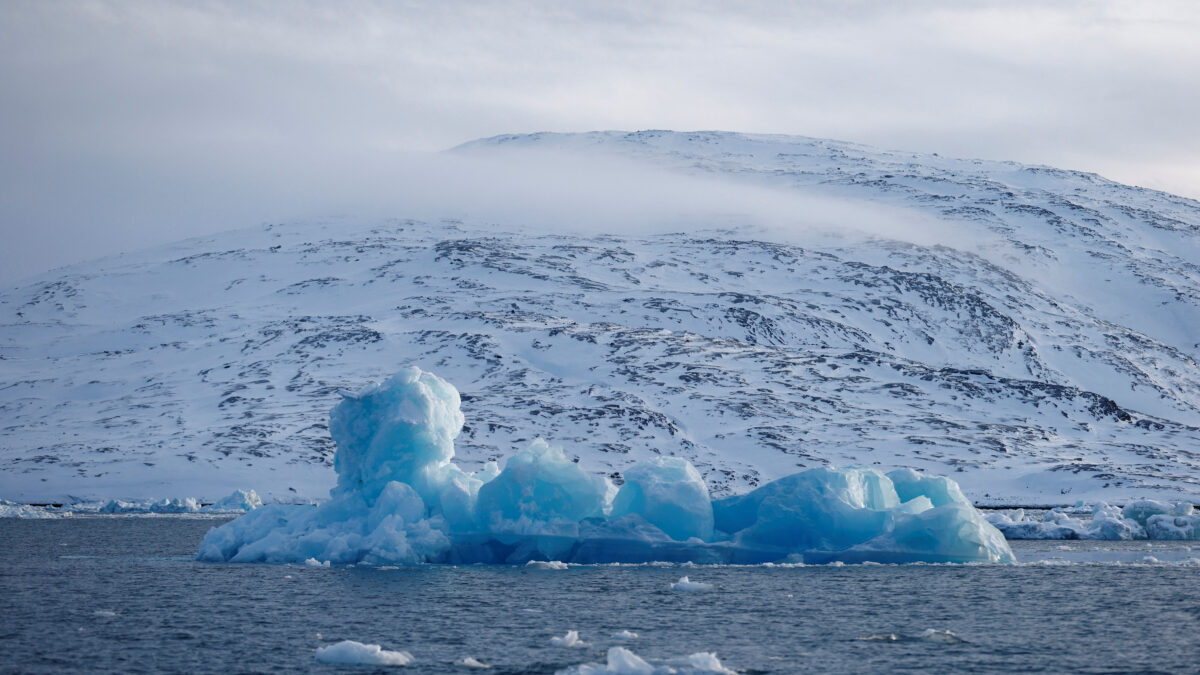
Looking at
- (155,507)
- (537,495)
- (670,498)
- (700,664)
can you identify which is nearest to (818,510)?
(670,498)

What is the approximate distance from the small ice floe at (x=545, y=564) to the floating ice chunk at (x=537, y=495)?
1.70m

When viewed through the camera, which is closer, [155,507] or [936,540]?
[936,540]

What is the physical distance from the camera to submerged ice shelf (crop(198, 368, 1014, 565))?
4544 cm

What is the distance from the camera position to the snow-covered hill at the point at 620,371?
376 ft

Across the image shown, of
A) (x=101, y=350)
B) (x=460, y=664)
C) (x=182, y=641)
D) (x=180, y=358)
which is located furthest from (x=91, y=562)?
(x=101, y=350)

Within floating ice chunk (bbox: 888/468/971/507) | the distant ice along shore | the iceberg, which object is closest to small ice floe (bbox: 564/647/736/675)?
floating ice chunk (bbox: 888/468/971/507)

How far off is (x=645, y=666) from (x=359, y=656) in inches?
275

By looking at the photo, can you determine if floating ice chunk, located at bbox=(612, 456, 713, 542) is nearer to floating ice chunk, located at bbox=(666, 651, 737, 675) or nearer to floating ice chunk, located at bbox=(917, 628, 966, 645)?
floating ice chunk, located at bbox=(917, 628, 966, 645)

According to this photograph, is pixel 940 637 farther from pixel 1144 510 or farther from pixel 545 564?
pixel 1144 510

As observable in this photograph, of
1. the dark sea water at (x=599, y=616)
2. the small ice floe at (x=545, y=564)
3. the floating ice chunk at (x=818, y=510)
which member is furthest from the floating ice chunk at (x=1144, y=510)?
the small ice floe at (x=545, y=564)

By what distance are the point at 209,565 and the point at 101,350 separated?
12993 centimetres

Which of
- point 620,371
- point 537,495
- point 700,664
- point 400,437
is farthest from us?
point 620,371

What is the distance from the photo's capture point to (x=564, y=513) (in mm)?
46594

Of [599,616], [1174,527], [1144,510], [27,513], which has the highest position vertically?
[599,616]
